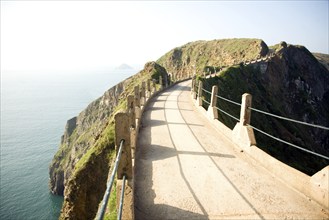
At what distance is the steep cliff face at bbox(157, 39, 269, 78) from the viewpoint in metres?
73.1

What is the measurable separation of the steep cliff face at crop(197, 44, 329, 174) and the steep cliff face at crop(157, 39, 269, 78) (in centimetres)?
755

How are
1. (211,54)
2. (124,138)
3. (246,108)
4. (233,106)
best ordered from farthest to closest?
(211,54)
(233,106)
(246,108)
(124,138)

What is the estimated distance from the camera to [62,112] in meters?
165

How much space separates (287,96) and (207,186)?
223ft

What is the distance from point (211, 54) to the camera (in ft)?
289

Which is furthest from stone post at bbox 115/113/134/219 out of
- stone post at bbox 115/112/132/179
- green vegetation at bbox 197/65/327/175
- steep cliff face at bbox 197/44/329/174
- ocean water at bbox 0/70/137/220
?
ocean water at bbox 0/70/137/220

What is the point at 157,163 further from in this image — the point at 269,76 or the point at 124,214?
the point at 269,76

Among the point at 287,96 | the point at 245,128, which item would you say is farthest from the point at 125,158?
the point at 287,96

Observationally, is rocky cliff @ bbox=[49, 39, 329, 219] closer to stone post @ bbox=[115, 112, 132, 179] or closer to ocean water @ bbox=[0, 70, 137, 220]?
ocean water @ bbox=[0, 70, 137, 220]

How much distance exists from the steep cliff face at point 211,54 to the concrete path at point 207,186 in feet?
195

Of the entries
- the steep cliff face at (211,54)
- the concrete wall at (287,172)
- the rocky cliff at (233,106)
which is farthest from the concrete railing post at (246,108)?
the steep cliff face at (211,54)

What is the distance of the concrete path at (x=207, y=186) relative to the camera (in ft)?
16.1

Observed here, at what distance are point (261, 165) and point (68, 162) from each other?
253ft

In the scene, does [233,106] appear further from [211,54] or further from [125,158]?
[211,54]
